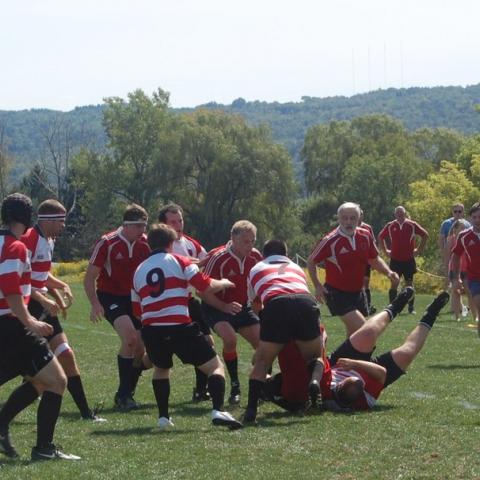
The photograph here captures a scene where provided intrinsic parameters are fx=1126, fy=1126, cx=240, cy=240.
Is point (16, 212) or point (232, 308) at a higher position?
point (16, 212)

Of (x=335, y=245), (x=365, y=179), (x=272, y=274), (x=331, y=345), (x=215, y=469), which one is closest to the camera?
(x=215, y=469)

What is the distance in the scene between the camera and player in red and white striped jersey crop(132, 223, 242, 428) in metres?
9.25

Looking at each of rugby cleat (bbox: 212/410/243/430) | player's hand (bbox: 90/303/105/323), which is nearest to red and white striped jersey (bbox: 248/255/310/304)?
rugby cleat (bbox: 212/410/243/430)

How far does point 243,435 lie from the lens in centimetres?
881

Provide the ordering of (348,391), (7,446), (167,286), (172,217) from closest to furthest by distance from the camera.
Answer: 1. (7,446)
2. (167,286)
3. (348,391)
4. (172,217)

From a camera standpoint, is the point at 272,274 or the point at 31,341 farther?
the point at 272,274

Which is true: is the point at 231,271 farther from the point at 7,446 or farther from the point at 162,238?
the point at 7,446

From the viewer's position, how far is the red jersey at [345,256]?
482 inches

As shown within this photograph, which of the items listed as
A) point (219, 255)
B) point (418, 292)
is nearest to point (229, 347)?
point (219, 255)

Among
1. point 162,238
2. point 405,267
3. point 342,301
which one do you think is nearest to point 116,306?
point 162,238

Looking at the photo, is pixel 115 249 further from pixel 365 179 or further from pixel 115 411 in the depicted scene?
pixel 365 179

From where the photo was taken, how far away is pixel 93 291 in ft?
35.9

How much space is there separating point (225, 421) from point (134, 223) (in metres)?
2.60

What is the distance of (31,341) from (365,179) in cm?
8004
